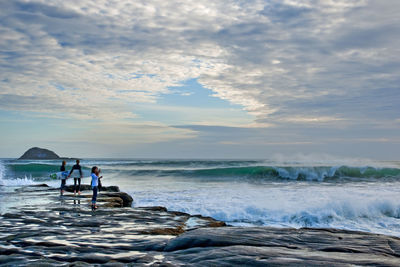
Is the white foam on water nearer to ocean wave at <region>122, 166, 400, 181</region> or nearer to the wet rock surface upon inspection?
the wet rock surface

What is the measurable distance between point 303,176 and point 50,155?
13456 centimetres

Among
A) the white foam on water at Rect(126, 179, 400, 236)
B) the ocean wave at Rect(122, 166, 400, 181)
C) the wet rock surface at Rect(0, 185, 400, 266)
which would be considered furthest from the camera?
the ocean wave at Rect(122, 166, 400, 181)

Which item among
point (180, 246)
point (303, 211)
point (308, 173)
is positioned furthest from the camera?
point (308, 173)

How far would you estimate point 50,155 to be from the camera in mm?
144000

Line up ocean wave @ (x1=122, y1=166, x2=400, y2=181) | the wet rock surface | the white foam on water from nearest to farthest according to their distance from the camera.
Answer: the wet rock surface → the white foam on water → ocean wave @ (x1=122, y1=166, x2=400, y2=181)

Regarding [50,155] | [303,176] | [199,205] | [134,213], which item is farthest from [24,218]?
[50,155]

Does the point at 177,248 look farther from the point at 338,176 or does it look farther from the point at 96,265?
the point at 338,176

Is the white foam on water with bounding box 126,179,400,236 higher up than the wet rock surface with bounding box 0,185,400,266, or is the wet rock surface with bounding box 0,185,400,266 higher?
the wet rock surface with bounding box 0,185,400,266

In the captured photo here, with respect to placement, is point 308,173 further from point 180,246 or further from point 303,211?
point 180,246

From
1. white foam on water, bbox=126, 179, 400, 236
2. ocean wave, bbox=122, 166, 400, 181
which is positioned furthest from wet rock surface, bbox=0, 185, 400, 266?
ocean wave, bbox=122, 166, 400, 181

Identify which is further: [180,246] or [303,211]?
[303,211]

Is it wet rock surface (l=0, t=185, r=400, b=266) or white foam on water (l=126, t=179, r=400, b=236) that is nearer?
wet rock surface (l=0, t=185, r=400, b=266)

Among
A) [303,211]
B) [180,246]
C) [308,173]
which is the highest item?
[180,246]

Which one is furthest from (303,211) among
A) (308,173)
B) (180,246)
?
(308,173)
